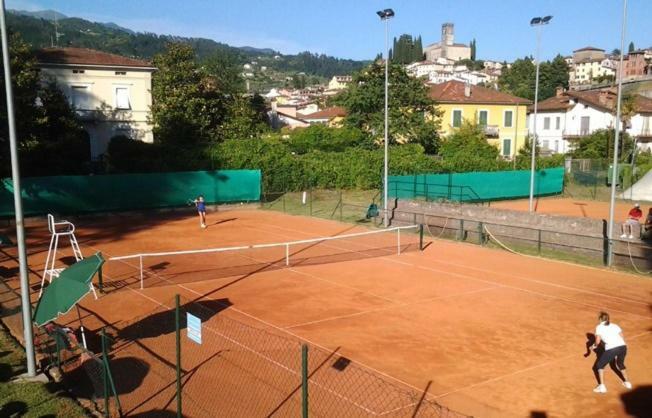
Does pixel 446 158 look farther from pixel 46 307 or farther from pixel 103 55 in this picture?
pixel 46 307

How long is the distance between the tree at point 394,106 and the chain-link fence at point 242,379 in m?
43.6

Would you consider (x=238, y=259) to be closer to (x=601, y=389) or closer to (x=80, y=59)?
(x=601, y=389)

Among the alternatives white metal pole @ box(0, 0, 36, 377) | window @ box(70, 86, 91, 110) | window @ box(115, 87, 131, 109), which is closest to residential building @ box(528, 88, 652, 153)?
window @ box(115, 87, 131, 109)

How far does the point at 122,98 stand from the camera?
166 ft

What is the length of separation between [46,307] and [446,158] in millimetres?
43579

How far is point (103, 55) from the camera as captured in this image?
52531mm

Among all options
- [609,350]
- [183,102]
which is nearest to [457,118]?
[183,102]

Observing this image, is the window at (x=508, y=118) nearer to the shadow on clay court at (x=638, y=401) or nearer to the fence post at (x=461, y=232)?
the fence post at (x=461, y=232)

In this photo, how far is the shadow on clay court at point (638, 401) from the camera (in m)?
10.2

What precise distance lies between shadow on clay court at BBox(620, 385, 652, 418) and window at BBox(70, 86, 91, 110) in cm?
4657

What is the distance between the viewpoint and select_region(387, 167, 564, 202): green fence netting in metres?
40.5

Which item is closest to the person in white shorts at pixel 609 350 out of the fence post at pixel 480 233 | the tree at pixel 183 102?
the fence post at pixel 480 233

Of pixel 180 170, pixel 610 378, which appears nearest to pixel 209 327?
pixel 610 378

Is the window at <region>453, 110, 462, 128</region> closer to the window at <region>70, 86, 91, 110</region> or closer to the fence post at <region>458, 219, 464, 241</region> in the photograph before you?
the window at <region>70, 86, 91, 110</region>
